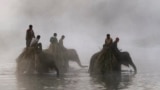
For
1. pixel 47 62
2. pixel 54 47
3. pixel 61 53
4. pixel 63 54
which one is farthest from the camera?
pixel 63 54

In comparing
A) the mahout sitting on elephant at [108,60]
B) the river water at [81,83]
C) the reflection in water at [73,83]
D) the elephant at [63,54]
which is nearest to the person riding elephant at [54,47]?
the elephant at [63,54]

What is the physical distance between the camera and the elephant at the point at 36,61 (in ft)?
125

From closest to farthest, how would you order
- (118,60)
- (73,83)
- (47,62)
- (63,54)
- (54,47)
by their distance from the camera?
(73,83) < (47,62) < (118,60) < (54,47) < (63,54)

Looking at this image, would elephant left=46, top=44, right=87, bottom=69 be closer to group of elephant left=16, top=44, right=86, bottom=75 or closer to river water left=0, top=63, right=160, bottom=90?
group of elephant left=16, top=44, right=86, bottom=75

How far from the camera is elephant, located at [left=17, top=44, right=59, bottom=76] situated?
125 ft

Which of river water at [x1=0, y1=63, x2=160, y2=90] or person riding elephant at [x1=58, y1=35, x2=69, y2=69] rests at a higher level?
person riding elephant at [x1=58, y1=35, x2=69, y2=69]

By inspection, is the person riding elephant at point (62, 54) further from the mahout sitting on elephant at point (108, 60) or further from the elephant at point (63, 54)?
the mahout sitting on elephant at point (108, 60)

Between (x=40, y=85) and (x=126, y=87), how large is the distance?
13.9ft

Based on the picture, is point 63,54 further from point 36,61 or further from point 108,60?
point 108,60

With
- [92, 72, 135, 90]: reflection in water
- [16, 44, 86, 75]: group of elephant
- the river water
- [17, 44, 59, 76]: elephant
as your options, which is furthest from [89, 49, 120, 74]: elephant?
[17, 44, 59, 76]: elephant

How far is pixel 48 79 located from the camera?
35.1 m

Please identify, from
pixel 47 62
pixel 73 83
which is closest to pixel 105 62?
pixel 47 62

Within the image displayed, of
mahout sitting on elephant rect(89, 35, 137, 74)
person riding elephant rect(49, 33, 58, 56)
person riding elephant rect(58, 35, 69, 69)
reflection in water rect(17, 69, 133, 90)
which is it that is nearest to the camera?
reflection in water rect(17, 69, 133, 90)

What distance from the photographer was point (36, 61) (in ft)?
125
